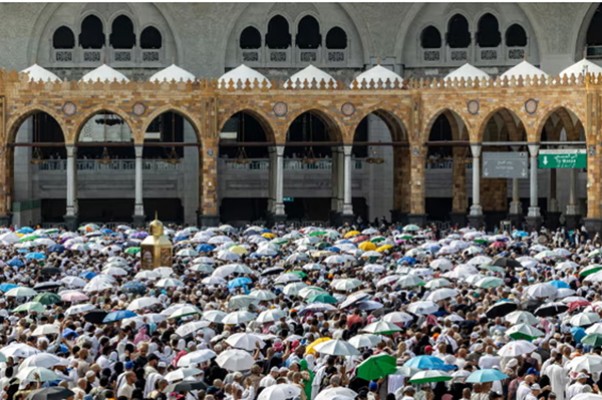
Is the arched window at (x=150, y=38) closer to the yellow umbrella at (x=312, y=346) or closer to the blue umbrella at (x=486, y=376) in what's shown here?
the yellow umbrella at (x=312, y=346)

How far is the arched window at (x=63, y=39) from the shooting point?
2685 inches

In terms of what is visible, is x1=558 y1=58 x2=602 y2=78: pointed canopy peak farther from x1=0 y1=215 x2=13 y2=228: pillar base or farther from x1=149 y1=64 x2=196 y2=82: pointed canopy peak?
x1=0 y1=215 x2=13 y2=228: pillar base

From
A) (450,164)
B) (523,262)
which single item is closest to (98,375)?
(523,262)

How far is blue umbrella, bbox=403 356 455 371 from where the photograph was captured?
20.7 metres

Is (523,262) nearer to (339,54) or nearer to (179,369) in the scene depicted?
(179,369)

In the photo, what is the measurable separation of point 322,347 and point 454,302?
955 centimetres

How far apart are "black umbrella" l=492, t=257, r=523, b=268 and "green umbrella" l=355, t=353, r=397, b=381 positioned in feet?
55.9

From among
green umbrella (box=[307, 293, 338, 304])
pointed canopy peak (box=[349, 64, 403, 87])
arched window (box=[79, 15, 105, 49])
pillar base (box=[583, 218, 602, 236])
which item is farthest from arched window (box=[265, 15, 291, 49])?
green umbrella (box=[307, 293, 338, 304])

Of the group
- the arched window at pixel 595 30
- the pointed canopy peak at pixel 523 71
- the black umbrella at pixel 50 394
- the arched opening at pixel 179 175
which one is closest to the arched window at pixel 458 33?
the arched window at pixel 595 30

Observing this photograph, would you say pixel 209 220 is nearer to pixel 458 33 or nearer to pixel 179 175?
pixel 179 175

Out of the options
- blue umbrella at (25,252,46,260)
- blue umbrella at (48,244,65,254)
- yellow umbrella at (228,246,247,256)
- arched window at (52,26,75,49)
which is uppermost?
arched window at (52,26,75,49)

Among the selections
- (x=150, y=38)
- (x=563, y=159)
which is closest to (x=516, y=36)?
(x=563, y=159)

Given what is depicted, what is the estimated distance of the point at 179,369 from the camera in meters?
21.0

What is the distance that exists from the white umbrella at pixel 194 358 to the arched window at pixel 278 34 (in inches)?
1881
